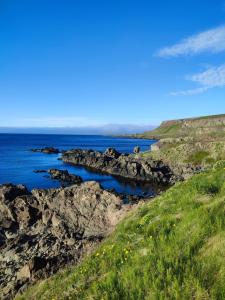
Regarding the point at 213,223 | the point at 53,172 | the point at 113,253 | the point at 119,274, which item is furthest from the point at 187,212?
the point at 53,172

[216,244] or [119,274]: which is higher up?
[216,244]

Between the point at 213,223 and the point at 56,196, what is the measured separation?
98.0 feet

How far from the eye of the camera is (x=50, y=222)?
3478 centimetres

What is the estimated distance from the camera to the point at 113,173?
9231 cm

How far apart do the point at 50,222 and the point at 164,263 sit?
2679 cm

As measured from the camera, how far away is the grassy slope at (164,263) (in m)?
8.27

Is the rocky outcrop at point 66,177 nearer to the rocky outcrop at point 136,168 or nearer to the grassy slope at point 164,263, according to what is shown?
the rocky outcrop at point 136,168

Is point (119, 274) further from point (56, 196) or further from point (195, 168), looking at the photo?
point (195, 168)

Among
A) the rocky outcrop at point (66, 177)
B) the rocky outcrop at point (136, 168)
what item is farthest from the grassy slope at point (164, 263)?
the rocky outcrop at point (66, 177)

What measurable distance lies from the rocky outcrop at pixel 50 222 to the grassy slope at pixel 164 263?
642cm

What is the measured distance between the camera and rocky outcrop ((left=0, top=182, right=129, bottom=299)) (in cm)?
2432

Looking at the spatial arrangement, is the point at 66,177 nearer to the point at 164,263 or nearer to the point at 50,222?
the point at 50,222

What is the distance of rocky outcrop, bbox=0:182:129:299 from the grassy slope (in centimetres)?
642

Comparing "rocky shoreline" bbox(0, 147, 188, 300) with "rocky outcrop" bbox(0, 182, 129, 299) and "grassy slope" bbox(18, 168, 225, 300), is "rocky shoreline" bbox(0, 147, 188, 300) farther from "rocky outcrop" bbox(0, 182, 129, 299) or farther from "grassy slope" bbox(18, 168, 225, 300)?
"grassy slope" bbox(18, 168, 225, 300)
